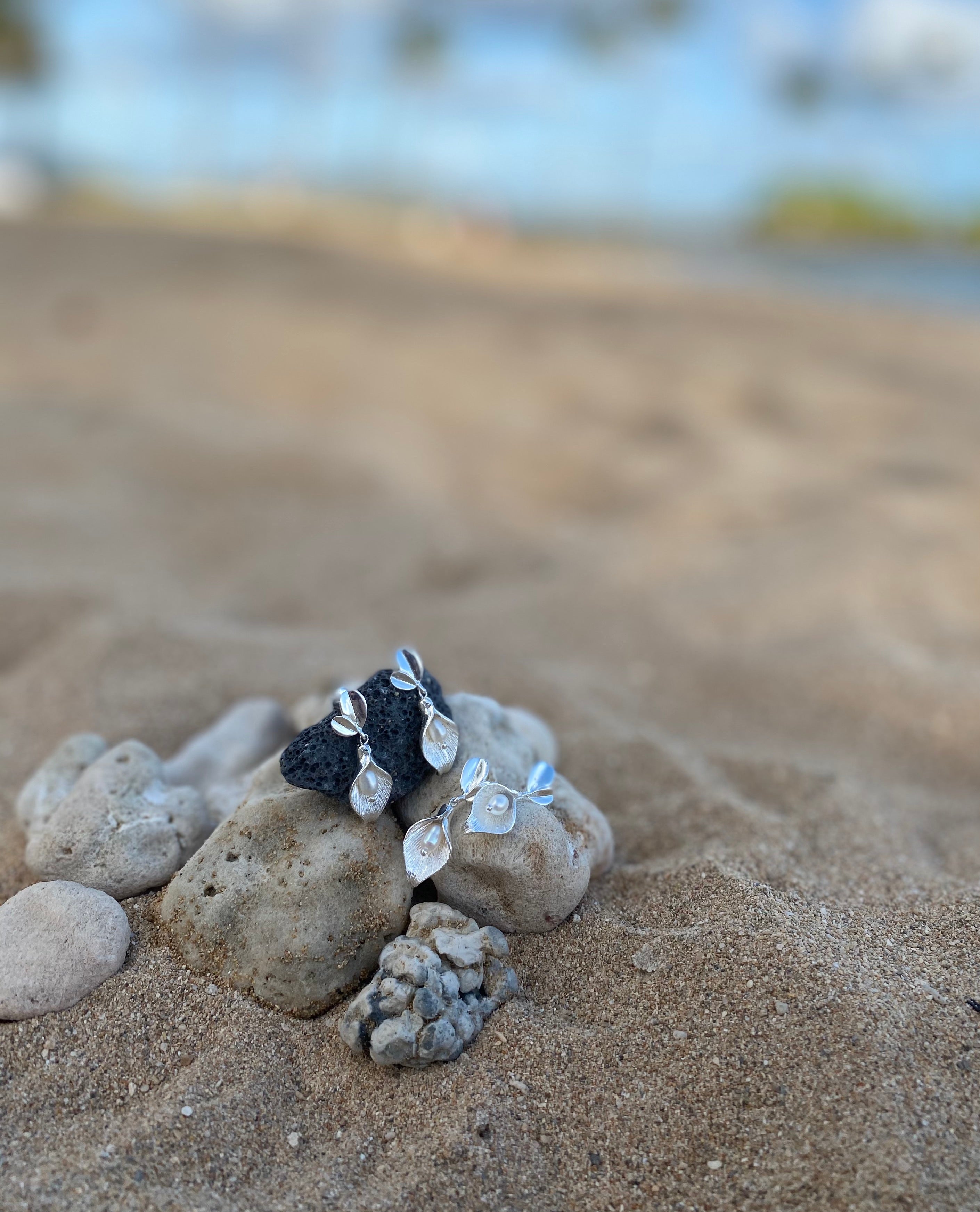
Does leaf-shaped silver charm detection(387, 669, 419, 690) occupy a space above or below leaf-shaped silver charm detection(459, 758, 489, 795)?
above

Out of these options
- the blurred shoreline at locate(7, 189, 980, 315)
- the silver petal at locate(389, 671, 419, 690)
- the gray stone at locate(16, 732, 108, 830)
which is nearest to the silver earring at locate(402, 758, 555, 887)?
the silver petal at locate(389, 671, 419, 690)

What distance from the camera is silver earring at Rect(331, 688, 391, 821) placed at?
5.53 ft

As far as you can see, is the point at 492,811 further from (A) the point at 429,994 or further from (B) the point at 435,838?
(A) the point at 429,994

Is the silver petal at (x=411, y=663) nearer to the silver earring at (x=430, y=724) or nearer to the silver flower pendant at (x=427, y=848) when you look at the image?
the silver earring at (x=430, y=724)

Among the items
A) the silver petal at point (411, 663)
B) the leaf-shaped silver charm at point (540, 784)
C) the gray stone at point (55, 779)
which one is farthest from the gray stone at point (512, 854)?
the gray stone at point (55, 779)

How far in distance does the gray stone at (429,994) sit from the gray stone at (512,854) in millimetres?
65

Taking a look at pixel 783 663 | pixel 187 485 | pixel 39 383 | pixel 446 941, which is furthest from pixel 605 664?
pixel 39 383

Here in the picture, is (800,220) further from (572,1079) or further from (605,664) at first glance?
(572,1079)

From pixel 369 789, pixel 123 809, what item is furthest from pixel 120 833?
pixel 369 789

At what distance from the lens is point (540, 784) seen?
5.85 ft

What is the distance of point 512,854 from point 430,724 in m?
0.28

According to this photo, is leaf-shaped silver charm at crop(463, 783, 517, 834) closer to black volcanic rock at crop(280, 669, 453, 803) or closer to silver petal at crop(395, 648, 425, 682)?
black volcanic rock at crop(280, 669, 453, 803)

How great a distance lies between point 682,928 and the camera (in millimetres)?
1821

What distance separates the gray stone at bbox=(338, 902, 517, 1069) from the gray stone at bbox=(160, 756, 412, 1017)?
61 millimetres
